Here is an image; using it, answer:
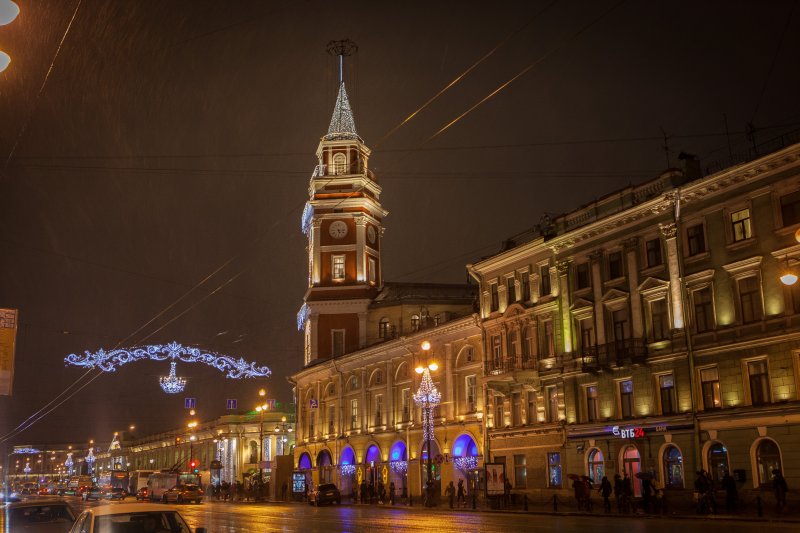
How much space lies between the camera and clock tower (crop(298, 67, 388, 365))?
72.6 meters

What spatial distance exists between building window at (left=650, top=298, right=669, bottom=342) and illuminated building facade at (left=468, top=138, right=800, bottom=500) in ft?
0.31

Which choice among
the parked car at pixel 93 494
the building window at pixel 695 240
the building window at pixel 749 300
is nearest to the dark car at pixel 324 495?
the building window at pixel 695 240

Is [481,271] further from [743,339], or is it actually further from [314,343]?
[314,343]

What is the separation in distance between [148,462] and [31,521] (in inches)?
5119

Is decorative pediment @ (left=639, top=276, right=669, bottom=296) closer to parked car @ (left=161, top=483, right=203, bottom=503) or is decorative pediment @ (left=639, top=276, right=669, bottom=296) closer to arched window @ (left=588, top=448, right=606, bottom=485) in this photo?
arched window @ (left=588, top=448, right=606, bottom=485)

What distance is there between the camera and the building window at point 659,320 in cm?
3747

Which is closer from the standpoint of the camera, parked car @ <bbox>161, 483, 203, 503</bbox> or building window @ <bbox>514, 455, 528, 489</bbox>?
building window @ <bbox>514, 455, 528, 489</bbox>

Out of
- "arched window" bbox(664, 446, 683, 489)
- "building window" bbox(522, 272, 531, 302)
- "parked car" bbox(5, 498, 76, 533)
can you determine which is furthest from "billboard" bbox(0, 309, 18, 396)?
"building window" bbox(522, 272, 531, 302)

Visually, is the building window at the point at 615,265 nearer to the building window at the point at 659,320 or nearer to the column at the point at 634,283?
the column at the point at 634,283

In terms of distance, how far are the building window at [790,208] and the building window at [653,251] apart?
6.51 meters

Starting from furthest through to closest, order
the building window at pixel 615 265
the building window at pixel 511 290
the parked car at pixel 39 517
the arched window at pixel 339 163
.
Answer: the arched window at pixel 339 163
the building window at pixel 511 290
the building window at pixel 615 265
the parked car at pixel 39 517

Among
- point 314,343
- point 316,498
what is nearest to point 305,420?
point 314,343

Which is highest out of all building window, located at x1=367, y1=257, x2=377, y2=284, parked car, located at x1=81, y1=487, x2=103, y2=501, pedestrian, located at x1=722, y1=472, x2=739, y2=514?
building window, located at x1=367, y1=257, x2=377, y2=284

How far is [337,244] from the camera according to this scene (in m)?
74.0
